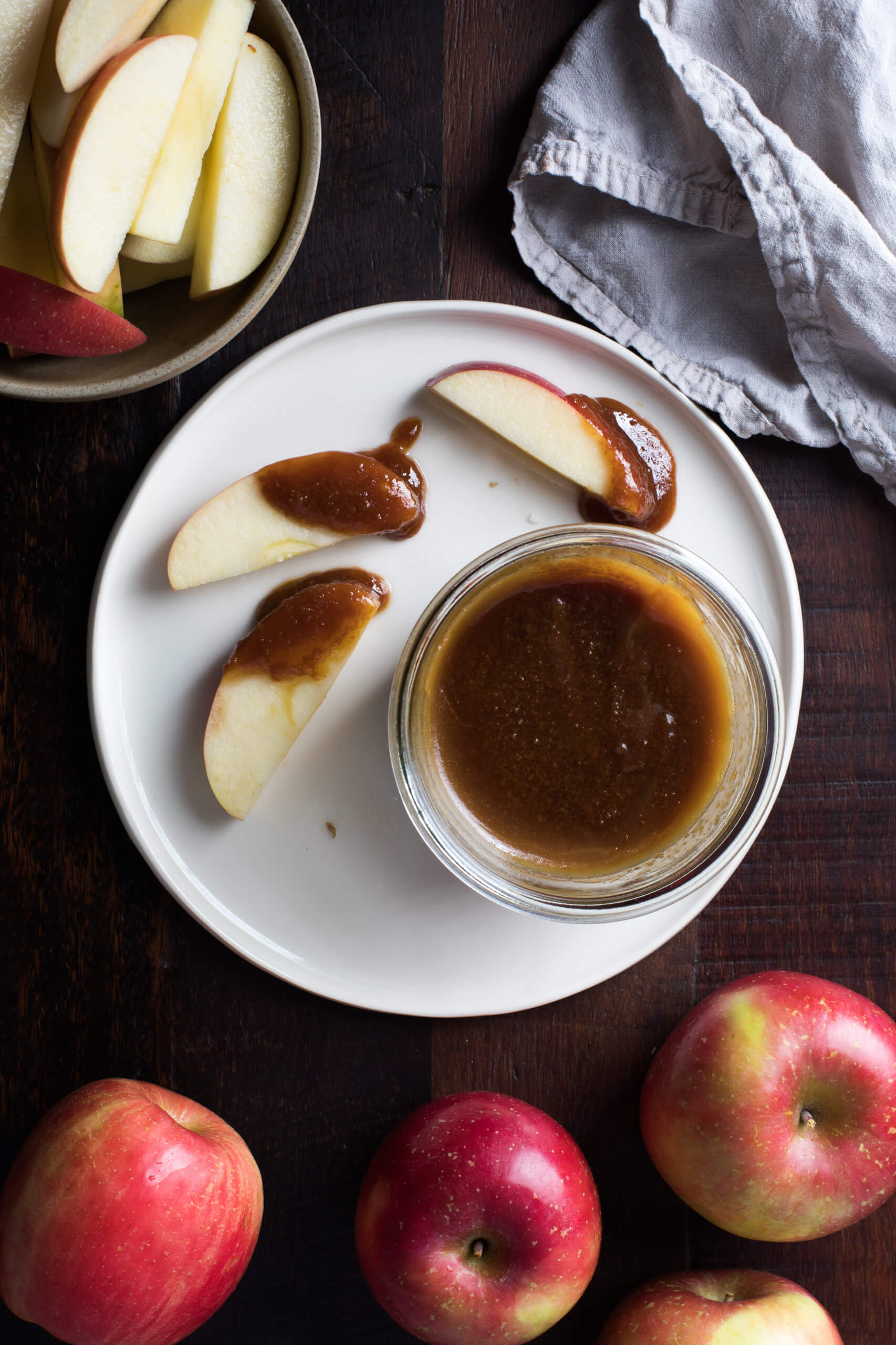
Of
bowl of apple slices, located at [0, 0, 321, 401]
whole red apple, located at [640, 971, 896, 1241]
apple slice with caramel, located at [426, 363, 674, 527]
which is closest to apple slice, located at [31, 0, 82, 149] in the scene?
bowl of apple slices, located at [0, 0, 321, 401]

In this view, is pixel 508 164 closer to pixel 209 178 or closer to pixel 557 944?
pixel 209 178

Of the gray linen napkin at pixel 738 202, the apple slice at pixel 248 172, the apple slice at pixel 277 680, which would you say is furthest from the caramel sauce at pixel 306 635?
the gray linen napkin at pixel 738 202

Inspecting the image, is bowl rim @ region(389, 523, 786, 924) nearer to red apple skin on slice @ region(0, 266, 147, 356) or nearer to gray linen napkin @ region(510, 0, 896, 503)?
gray linen napkin @ region(510, 0, 896, 503)

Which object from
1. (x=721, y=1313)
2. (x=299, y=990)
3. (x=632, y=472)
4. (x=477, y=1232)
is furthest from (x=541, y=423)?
(x=721, y=1313)

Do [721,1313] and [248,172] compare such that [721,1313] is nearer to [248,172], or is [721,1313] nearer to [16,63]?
[248,172]

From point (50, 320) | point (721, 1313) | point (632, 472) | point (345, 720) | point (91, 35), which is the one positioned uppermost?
point (91, 35)
